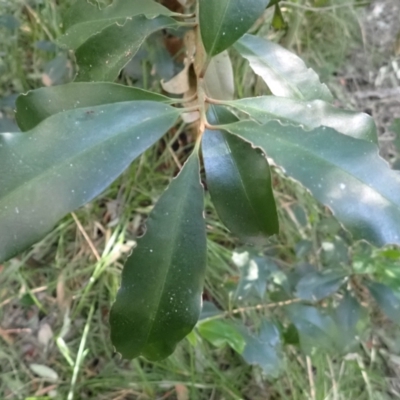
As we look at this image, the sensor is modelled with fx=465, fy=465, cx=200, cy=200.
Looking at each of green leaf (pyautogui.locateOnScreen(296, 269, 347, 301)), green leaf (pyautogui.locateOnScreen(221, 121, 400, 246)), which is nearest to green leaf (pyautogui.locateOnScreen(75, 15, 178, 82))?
green leaf (pyautogui.locateOnScreen(221, 121, 400, 246))

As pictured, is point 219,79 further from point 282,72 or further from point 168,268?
point 168,268

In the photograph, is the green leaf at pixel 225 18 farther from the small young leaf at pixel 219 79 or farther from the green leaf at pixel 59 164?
the small young leaf at pixel 219 79

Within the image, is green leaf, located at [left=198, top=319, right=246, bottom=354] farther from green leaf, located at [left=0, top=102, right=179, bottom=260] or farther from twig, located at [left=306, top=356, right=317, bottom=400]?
green leaf, located at [left=0, top=102, right=179, bottom=260]

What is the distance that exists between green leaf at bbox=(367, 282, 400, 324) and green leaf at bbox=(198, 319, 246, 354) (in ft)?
0.89

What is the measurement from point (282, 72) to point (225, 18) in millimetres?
155

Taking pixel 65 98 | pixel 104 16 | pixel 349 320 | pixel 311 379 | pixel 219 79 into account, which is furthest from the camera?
pixel 311 379

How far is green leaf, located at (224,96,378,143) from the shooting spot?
20.3 inches

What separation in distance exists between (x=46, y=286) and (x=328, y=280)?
2.43 ft

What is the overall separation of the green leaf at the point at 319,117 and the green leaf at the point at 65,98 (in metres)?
0.13

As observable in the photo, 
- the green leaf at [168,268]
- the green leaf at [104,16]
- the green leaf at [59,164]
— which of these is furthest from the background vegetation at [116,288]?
the green leaf at [59,164]

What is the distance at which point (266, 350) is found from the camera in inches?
37.3

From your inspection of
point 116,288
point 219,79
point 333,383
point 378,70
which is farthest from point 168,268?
point 378,70

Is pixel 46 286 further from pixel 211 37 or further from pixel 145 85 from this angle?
pixel 211 37

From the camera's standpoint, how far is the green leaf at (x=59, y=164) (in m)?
0.42
